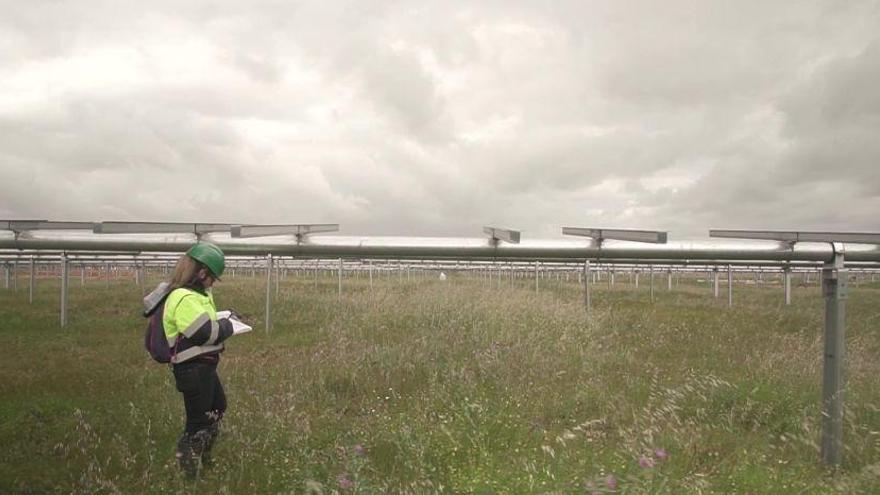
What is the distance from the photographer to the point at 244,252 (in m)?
4.61

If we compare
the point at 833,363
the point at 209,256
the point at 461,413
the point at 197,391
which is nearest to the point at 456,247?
the point at 209,256

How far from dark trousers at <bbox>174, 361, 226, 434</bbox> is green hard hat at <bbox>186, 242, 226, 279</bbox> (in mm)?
661

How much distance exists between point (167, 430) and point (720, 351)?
8.08 meters

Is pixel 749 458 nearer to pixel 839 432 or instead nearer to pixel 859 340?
pixel 839 432

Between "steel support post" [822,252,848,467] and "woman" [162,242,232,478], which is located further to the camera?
"steel support post" [822,252,848,467]

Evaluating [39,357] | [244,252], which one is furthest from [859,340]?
[39,357]

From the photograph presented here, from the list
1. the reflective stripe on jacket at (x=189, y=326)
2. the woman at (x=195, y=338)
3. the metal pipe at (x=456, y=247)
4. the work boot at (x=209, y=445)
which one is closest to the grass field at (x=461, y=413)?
the work boot at (x=209, y=445)

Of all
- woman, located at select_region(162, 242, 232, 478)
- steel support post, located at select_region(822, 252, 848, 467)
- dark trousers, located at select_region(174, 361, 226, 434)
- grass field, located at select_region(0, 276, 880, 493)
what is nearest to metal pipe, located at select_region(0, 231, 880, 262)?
steel support post, located at select_region(822, 252, 848, 467)

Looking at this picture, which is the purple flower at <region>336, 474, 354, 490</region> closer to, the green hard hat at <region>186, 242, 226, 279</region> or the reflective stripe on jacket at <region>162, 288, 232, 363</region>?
the reflective stripe on jacket at <region>162, 288, 232, 363</region>

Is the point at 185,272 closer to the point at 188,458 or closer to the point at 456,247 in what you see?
the point at 188,458

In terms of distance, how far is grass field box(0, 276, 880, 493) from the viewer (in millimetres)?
3986

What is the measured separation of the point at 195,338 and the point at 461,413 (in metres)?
2.52

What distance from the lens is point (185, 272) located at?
408cm

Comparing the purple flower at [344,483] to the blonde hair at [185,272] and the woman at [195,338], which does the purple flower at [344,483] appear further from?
the blonde hair at [185,272]
